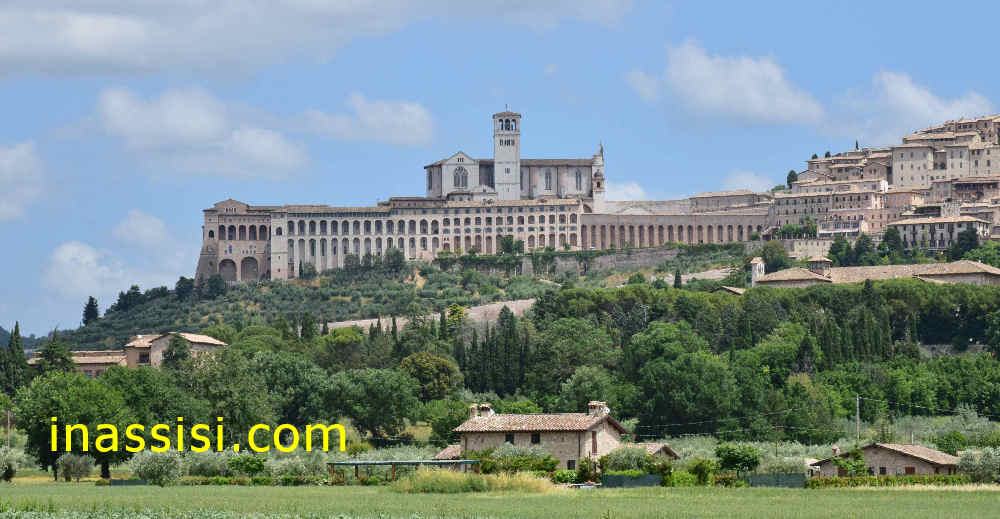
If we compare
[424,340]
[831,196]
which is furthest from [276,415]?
[831,196]

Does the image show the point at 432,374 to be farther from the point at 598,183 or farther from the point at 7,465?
the point at 598,183

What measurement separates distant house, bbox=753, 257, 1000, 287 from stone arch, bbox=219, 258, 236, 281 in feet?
171

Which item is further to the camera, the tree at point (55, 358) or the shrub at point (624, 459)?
the tree at point (55, 358)

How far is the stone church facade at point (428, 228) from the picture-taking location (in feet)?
499

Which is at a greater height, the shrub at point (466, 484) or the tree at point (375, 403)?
the tree at point (375, 403)

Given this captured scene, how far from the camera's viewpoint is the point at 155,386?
233ft

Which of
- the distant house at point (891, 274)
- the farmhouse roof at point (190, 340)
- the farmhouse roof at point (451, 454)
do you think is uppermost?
the distant house at point (891, 274)

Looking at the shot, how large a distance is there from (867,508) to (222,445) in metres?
34.9

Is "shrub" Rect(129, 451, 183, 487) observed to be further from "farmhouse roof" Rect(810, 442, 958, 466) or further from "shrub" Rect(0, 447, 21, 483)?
"farmhouse roof" Rect(810, 442, 958, 466)

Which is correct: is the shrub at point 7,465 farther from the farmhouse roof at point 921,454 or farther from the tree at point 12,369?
the tree at point 12,369

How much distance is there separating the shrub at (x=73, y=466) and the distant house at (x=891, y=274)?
67.1 m

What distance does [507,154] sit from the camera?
165m

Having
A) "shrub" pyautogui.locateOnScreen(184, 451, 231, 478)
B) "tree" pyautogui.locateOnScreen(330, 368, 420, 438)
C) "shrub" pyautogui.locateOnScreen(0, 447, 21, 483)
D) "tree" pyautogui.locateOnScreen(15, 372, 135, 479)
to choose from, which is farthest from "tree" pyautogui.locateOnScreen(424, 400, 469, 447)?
"shrub" pyautogui.locateOnScreen(0, 447, 21, 483)

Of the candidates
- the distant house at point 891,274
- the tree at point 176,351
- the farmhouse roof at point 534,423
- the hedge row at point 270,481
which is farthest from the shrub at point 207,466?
the distant house at point 891,274
